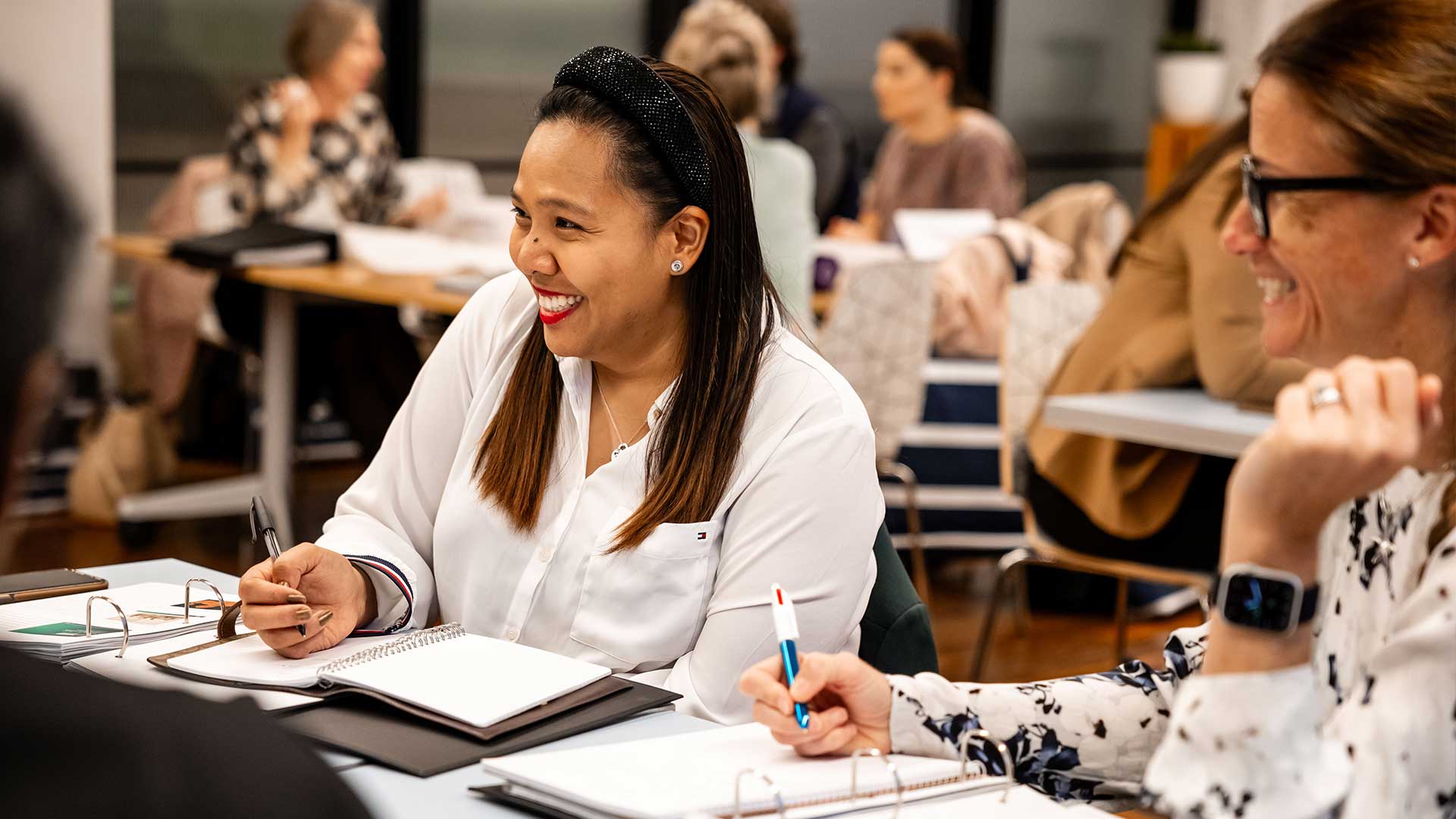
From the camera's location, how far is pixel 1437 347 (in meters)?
1.19

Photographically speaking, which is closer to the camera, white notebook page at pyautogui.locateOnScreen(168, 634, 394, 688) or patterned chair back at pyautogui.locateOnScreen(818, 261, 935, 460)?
white notebook page at pyautogui.locateOnScreen(168, 634, 394, 688)

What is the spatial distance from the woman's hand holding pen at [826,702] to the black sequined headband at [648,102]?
0.65m

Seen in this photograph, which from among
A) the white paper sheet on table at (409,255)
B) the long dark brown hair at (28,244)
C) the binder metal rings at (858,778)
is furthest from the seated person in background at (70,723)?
the white paper sheet on table at (409,255)

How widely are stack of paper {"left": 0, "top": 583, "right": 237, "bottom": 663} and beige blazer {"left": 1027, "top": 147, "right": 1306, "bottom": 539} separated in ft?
6.61

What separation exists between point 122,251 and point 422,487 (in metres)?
2.84

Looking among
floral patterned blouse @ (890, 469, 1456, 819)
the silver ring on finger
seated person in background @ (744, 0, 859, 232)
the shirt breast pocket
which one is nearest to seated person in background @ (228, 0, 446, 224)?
seated person in background @ (744, 0, 859, 232)

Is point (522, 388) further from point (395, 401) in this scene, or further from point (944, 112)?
point (944, 112)

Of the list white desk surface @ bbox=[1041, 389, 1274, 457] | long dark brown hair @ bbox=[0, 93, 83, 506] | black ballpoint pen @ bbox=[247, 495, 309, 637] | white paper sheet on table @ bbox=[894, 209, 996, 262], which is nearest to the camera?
long dark brown hair @ bbox=[0, 93, 83, 506]

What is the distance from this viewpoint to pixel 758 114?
13.6 ft

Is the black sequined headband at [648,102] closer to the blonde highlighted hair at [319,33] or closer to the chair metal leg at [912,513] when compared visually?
the chair metal leg at [912,513]

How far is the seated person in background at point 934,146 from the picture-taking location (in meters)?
5.68

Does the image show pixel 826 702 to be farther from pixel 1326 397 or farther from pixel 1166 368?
pixel 1166 368

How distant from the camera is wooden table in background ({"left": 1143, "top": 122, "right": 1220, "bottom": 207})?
827cm

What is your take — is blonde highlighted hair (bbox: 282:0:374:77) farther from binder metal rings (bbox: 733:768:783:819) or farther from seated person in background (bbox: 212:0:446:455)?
binder metal rings (bbox: 733:768:783:819)
